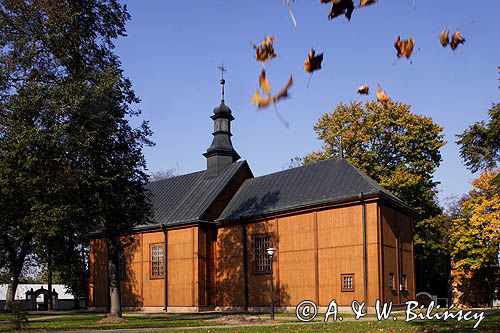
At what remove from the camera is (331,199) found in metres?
28.1

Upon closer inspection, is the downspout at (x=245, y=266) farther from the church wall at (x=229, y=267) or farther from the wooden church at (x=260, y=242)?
the church wall at (x=229, y=267)

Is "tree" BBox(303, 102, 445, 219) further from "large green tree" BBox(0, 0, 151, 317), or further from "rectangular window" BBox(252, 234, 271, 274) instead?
"large green tree" BBox(0, 0, 151, 317)

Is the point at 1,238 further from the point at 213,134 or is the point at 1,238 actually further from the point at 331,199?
the point at 331,199

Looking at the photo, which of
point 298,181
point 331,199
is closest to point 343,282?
point 331,199

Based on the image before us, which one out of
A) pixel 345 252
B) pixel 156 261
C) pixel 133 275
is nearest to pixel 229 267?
pixel 156 261

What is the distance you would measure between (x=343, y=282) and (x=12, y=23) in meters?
18.3

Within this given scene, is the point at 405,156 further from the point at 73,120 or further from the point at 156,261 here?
the point at 73,120

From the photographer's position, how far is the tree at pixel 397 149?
131 feet

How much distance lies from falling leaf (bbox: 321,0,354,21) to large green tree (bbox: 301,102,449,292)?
117ft

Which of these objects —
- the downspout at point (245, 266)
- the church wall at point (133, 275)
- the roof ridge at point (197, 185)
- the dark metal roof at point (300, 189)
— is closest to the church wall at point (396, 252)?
the dark metal roof at point (300, 189)

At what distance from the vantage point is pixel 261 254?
31359mm

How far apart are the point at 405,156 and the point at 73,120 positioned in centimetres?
2603

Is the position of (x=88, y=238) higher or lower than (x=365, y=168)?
lower

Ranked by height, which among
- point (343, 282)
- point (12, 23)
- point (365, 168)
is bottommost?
point (343, 282)
